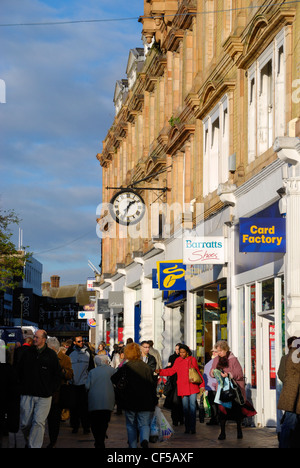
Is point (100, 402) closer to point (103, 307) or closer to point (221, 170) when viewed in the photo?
point (221, 170)

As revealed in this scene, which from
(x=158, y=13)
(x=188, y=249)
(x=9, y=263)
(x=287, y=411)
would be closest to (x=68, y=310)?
(x=9, y=263)

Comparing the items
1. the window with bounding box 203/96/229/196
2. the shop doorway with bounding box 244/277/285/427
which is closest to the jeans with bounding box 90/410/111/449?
the shop doorway with bounding box 244/277/285/427

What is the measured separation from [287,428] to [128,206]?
2563 centimetres

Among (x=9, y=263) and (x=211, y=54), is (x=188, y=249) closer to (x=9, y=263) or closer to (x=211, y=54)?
(x=211, y=54)

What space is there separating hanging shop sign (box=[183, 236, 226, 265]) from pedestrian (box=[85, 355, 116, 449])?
29.4 ft

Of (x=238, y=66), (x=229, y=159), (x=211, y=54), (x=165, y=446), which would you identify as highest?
(x=211, y=54)

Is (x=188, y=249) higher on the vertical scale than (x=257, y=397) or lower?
higher

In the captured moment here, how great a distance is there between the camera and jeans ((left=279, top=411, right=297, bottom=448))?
1237 cm

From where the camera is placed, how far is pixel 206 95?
26297mm

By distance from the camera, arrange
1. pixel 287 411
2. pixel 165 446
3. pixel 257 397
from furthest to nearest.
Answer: pixel 257 397, pixel 165 446, pixel 287 411

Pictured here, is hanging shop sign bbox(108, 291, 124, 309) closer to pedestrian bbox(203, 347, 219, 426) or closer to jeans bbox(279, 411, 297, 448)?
pedestrian bbox(203, 347, 219, 426)

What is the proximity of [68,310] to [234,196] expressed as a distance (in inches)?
5365

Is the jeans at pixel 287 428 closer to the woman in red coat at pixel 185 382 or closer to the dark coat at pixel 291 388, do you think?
the dark coat at pixel 291 388

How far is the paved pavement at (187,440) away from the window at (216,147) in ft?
24.6
